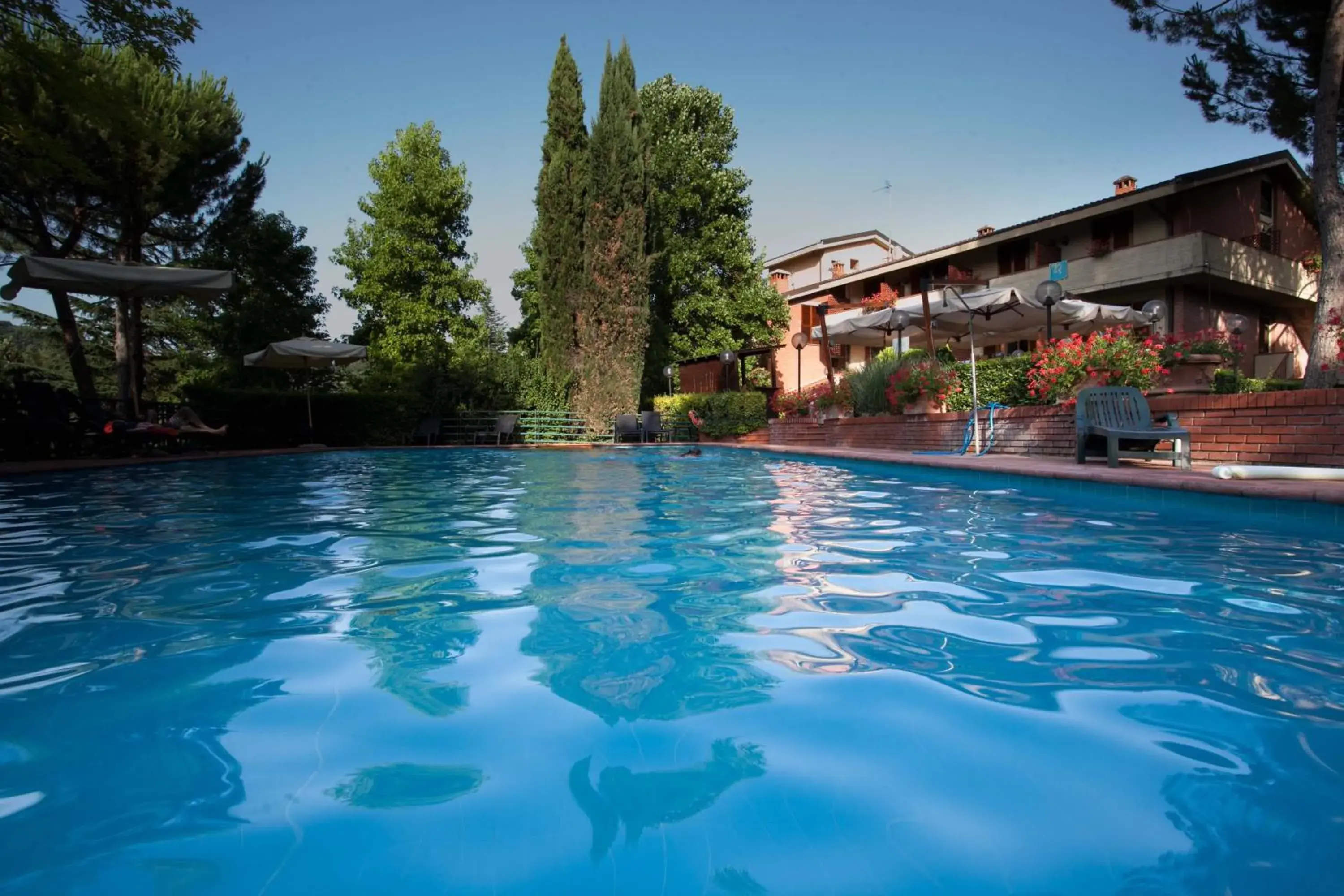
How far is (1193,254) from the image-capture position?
15453mm

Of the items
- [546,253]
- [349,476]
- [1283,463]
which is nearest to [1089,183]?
[546,253]

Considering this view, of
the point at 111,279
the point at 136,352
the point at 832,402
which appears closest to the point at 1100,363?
the point at 832,402

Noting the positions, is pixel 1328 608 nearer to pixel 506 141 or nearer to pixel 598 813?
pixel 598 813

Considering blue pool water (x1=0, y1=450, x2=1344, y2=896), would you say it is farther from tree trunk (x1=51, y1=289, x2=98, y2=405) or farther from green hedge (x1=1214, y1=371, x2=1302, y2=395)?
tree trunk (x1=51, y1=289, x2=98, y2=405)

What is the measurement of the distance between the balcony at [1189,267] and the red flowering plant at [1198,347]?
3.76 metres

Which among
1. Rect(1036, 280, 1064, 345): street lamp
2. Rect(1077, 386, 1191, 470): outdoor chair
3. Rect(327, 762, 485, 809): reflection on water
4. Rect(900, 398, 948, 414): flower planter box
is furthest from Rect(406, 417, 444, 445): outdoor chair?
Rect(327, 762, 485, 809): reflection on water

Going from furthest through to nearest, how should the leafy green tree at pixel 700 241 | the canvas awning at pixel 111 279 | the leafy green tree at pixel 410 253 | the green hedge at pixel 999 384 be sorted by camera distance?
the leafy green tree at pixel 410 253 < the leafy green tree at pixel 700 241 < the green hedge at pixel 999 384 < the canvas awning at pixel 111 279

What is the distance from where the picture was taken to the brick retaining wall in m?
5.80

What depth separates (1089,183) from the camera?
20516 mm

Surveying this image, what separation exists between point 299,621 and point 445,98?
52.1ft

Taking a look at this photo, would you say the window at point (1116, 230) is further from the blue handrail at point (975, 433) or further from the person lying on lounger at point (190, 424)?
the person lying on lounger at point (190, 424)

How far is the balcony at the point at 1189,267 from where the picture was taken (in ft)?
50.9

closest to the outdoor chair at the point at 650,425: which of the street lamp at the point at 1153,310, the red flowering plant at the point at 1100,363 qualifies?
the red flowering plant at the point at 1100,363

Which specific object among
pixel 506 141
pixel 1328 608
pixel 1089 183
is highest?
pixel 506 141
